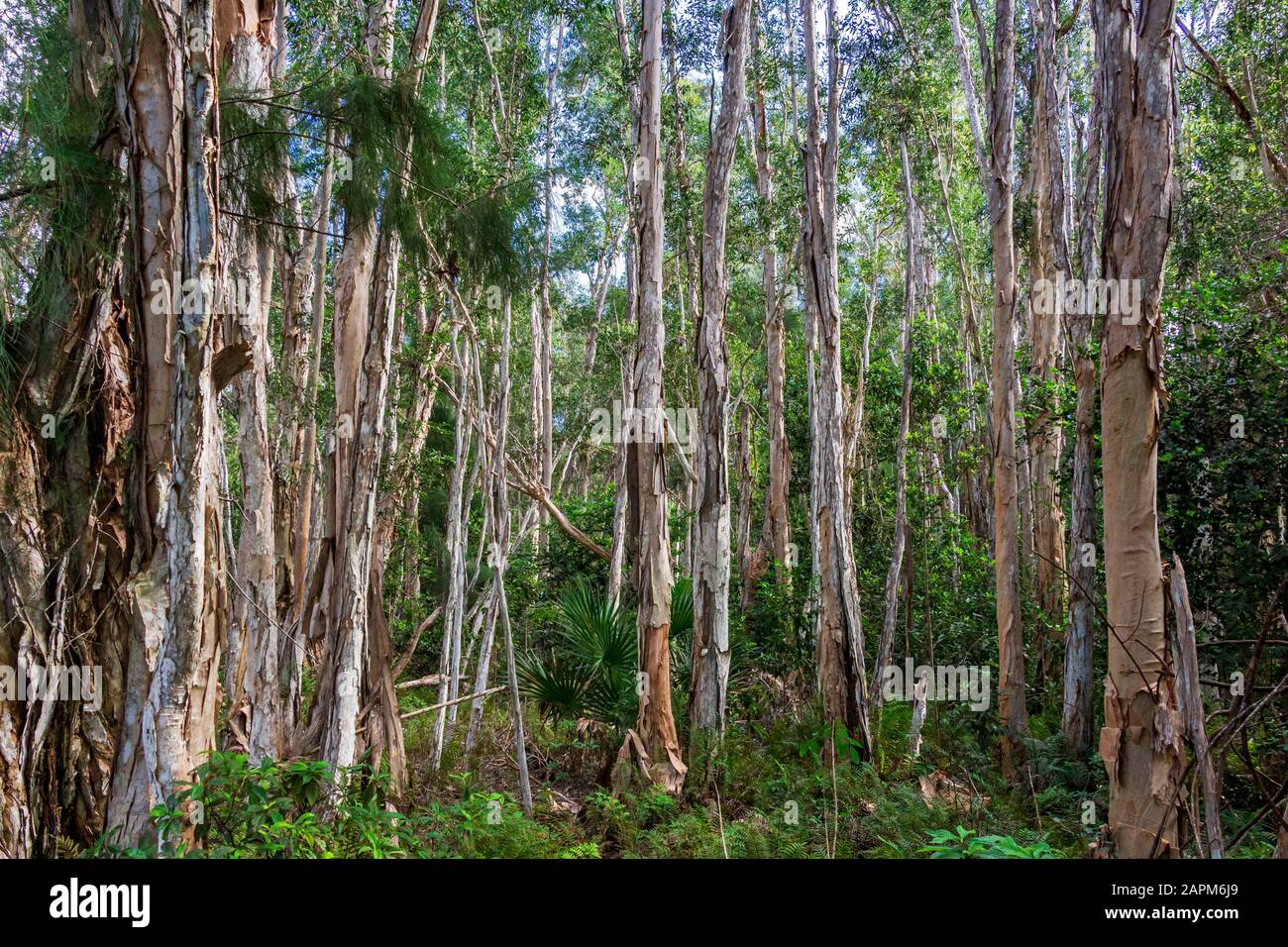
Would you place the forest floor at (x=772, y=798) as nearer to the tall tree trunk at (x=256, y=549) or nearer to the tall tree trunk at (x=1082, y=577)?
the tall tree trunk at (x=1082, y=577)

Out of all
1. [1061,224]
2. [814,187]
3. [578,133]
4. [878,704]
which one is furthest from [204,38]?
[578,133]

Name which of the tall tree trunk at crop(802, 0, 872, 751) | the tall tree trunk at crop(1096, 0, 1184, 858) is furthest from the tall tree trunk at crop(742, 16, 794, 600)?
the tall tree trunk at crop(1096, 0, 1184, 858)

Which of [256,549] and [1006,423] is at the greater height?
[1006,423]

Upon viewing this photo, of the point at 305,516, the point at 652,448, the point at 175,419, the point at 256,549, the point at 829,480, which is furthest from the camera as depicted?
the point at 829,480

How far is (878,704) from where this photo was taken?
33.4 ft

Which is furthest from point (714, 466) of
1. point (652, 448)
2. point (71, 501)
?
point (71, 501)

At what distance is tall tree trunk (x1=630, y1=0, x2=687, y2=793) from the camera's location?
7.45 metres

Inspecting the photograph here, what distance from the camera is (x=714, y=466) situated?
8359 millimetres

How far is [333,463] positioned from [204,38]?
3.07 metres

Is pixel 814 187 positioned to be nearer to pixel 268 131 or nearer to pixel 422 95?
pixel 422 95

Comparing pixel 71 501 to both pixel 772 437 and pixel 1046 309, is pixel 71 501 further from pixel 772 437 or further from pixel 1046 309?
pixel 772 437

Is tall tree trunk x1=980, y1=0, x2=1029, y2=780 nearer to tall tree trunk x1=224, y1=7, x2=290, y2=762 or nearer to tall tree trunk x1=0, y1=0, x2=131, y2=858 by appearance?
tall tree trunk x1=224, y1=7, x2=290, y2=762

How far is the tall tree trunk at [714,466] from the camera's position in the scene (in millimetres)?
8156

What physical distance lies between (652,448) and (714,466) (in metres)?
0.90
